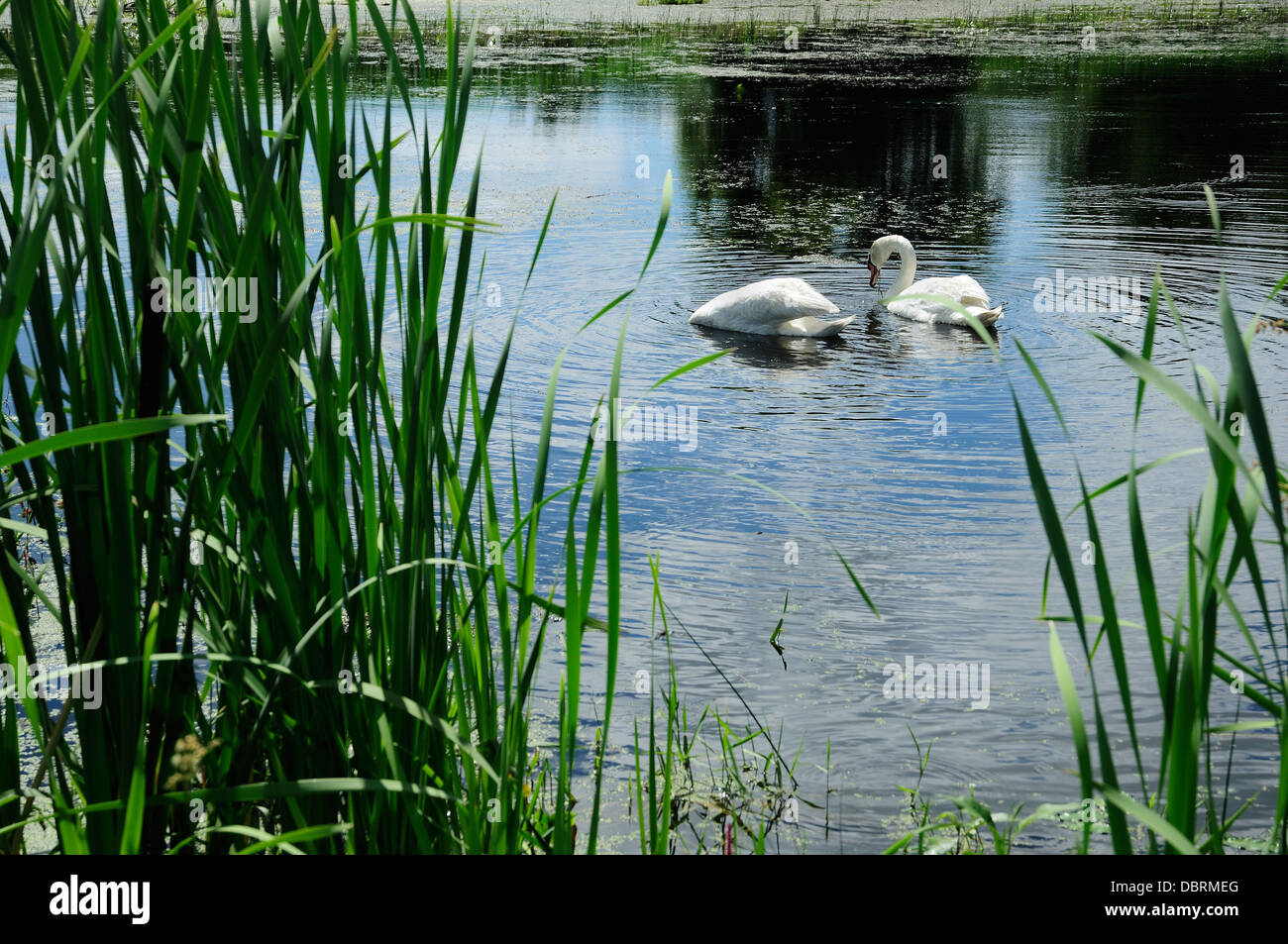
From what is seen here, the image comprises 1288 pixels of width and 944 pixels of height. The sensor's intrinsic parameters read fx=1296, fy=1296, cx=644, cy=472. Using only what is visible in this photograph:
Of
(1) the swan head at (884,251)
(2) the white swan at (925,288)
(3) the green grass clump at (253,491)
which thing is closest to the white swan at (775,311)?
(2) the white swan at (925,288)

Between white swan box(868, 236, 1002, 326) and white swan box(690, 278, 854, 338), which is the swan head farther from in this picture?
white swan box(690, 278, 854, 338)

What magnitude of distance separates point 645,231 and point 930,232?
2076mm

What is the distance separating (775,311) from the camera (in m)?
7.09

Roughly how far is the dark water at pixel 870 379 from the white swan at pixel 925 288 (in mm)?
166

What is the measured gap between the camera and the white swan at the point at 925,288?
705 cm

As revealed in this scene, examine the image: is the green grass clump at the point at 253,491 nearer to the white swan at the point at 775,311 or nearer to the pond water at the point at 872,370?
the pond water at the point at 872,370

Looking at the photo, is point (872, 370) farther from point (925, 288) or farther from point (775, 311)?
point (775, 311)

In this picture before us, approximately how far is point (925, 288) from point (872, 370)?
0.56m

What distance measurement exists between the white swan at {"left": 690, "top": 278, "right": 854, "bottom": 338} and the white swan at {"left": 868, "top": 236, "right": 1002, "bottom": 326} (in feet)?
1.43

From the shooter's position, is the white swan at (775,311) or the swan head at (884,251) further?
the swan head at (884,251)

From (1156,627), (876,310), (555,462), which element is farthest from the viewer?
(876,310)

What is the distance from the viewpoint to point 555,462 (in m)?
5.25

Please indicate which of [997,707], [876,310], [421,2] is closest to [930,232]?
[876,310]
